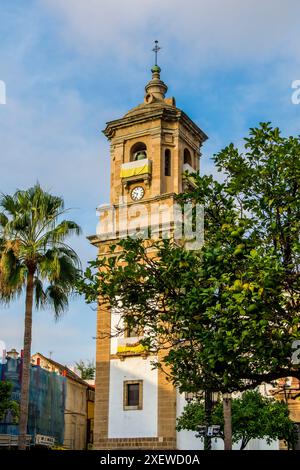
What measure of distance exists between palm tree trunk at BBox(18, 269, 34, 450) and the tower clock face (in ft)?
52.2

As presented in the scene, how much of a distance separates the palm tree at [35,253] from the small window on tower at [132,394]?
11679mm

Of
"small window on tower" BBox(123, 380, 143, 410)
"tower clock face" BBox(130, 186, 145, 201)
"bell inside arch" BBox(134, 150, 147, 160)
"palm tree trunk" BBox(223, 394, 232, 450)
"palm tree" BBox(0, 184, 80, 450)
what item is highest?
"bell inside arch" BBox(134, 150, 147, 160)

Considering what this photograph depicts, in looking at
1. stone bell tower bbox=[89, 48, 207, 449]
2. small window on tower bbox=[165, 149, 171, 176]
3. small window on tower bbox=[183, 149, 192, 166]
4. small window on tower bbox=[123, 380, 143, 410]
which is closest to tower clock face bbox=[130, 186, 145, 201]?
stone bell tower bbox=[89, 48, 207, 449]

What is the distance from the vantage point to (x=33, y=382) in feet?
157

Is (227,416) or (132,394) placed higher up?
(132,394)

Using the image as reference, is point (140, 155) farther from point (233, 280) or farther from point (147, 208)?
point (233, 280)

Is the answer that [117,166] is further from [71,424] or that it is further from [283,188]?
[283,188]

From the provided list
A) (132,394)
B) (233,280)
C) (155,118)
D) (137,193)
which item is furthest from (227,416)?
(155,118)

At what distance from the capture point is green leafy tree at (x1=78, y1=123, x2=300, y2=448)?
12.0m

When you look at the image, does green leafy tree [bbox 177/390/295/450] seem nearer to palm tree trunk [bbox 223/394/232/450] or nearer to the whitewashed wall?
the whitewashed wall

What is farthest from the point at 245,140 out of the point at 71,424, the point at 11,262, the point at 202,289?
the point at 71,424

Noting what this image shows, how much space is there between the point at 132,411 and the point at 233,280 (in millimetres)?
25218

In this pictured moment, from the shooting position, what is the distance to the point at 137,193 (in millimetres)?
40844

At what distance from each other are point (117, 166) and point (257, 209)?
92.2ft
